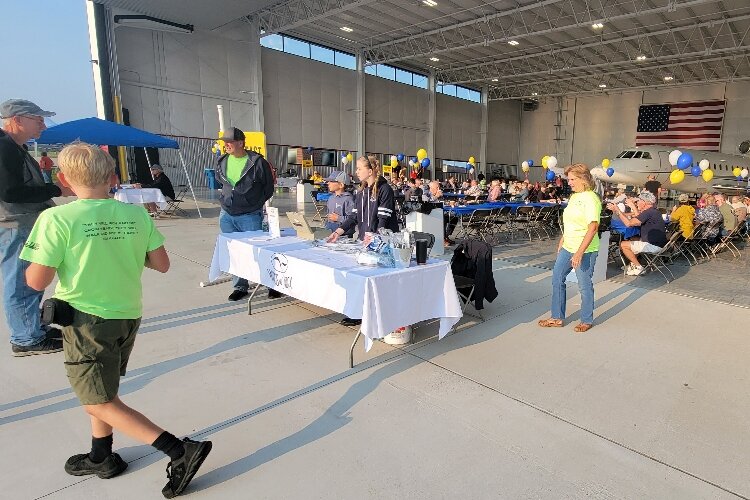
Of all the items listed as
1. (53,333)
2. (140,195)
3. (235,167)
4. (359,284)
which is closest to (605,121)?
(140,195)

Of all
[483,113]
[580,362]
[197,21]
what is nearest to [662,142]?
[483,113]

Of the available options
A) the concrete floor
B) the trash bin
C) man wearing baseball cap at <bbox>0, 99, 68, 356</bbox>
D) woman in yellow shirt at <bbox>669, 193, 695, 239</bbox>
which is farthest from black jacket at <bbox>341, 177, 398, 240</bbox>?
the trash bin

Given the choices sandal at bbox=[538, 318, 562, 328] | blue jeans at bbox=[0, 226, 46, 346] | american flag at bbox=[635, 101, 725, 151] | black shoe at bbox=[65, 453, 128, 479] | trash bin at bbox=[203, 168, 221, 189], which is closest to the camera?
black shoe at bbox=[65, 453, 128, 479]

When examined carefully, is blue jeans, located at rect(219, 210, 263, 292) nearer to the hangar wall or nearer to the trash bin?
the trash bin

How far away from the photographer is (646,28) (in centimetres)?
1881

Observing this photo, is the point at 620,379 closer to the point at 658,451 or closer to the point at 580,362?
the point at 580,362

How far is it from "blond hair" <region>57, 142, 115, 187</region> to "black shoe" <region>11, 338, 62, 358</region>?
2.22 m

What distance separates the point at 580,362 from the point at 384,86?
26.2 m

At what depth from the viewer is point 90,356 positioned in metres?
1.70

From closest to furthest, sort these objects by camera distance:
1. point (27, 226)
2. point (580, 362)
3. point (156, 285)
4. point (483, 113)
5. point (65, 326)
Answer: point (65, 326) → point (27, 226) → point (580, 362) → point (156, 285) → point (483, 113)

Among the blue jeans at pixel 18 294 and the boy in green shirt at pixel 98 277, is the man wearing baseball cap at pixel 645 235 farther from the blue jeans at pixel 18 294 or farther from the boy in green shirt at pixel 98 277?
the blue jeans at pixel 18 294

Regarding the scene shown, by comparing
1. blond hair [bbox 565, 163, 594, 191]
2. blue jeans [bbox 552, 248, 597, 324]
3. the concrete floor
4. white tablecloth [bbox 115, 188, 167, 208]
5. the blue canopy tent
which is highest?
the blue canopy tent

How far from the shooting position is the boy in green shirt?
162cm

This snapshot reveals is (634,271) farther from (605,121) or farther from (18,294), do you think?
(605,121)
